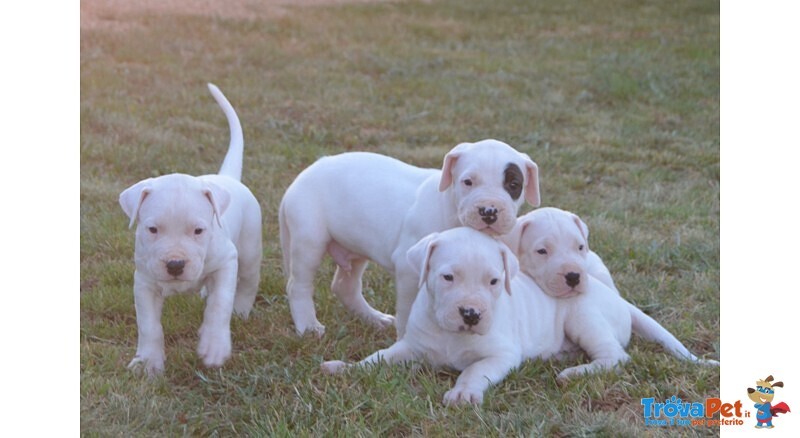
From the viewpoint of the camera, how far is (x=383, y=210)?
5406 mm

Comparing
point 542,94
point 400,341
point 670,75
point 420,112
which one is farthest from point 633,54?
point 400,341

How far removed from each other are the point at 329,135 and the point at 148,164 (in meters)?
2.06

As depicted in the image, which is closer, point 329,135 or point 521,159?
point 521,159

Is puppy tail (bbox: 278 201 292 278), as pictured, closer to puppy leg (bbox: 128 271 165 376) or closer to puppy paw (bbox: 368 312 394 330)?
puppy paw (bbox: 368 312 394 330)

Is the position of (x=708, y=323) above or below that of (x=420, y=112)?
below

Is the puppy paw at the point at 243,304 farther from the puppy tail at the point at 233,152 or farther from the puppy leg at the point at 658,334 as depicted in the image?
the puppy leg at the point at 658,334

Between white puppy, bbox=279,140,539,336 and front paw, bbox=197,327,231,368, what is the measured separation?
61cm

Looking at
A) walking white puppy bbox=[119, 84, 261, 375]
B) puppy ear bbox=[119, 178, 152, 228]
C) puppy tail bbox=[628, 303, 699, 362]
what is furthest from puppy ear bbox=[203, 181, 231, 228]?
puppy tail bbox=[628, 303, 699, 362]

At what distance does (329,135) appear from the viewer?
33.9 ft

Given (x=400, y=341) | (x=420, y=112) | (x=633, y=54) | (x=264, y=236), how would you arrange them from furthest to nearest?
(x=633, y=54) < (x=420, y=112) < (x=264, y=236) < (x=400, y=341)

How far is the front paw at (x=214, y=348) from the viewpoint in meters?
4.96

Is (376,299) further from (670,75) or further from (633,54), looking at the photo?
(633,54)

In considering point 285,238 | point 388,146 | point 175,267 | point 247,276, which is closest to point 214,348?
point 175,267

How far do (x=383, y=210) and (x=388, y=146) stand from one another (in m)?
4.74
